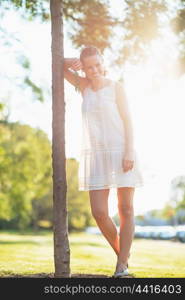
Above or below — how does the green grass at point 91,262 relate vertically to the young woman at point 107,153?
below

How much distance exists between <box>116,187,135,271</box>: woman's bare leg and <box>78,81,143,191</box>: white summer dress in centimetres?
10

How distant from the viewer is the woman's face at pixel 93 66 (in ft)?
15.4

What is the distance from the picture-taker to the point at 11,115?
73.7 feet

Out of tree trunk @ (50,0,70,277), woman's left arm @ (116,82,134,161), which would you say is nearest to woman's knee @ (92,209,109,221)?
tree trunk @ (50,0,70,277)

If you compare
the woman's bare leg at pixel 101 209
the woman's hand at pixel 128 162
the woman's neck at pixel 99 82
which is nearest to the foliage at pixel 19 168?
the woman's neck at pixel 99 82

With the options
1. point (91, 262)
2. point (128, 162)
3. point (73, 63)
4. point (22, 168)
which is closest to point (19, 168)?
point (22, 168)

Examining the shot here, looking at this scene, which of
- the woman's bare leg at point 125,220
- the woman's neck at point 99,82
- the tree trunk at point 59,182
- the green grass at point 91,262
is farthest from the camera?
the green grass at point 91,262

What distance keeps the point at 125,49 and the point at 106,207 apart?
328 centimetres

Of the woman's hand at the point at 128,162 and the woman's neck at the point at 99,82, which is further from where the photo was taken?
the woman's neck at the point at 99,82

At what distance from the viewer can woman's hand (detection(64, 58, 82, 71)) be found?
4.86 meters

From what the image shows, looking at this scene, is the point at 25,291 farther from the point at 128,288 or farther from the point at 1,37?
the point at 1,37

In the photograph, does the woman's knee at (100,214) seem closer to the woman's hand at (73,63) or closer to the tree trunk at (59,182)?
the tree trunk at (59,182)

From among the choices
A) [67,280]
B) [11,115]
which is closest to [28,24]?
[67,280]

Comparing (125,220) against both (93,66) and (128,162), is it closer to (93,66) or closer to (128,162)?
(128,162)
